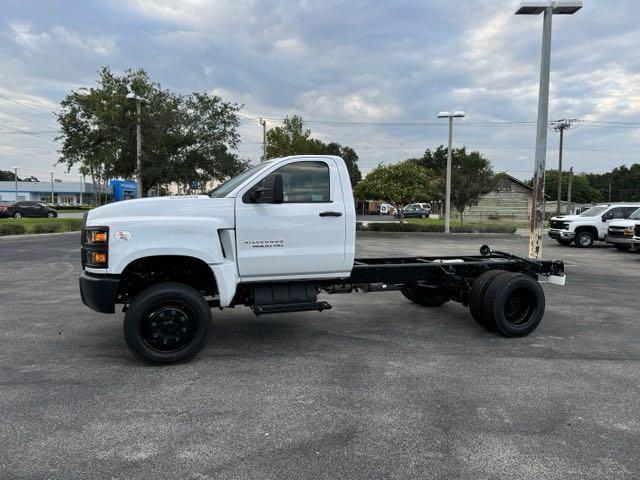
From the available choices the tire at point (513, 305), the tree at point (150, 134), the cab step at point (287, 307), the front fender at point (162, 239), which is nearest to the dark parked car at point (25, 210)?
the tree at point (150, 134)

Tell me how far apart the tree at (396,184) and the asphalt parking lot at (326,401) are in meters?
21.2

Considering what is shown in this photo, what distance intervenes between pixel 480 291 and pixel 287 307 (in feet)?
8.60

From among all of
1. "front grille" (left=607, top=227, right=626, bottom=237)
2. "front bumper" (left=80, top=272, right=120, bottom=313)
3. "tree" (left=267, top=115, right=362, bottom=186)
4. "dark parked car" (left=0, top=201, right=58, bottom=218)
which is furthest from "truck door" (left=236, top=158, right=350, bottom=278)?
"dark parked car" (left=0, top=201, right=58, bottom=218)

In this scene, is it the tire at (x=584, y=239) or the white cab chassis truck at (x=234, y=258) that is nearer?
the white cab chassis truck at (x=234, y=258)

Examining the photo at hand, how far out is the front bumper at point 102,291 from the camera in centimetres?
506

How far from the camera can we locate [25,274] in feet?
38.6

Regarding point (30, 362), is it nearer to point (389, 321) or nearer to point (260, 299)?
point (260, 299)

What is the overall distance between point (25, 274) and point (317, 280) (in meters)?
8.98

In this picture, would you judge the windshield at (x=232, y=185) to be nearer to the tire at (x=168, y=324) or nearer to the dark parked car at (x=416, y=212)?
the tire at (x=168, y=324)

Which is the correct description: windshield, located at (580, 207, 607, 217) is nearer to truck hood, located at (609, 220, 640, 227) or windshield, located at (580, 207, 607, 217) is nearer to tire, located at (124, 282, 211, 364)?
truck hood, located at (609, 220, 640, 227)

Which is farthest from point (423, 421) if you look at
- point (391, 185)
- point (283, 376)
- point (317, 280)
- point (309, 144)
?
point (309, 144)

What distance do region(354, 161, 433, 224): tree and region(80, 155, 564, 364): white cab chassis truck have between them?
22301mm

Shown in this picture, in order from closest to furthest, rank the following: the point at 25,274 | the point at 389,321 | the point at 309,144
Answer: the point at 389,321
the point at 25,274
the point at 309,144

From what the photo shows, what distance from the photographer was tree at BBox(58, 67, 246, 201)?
28.8 m
